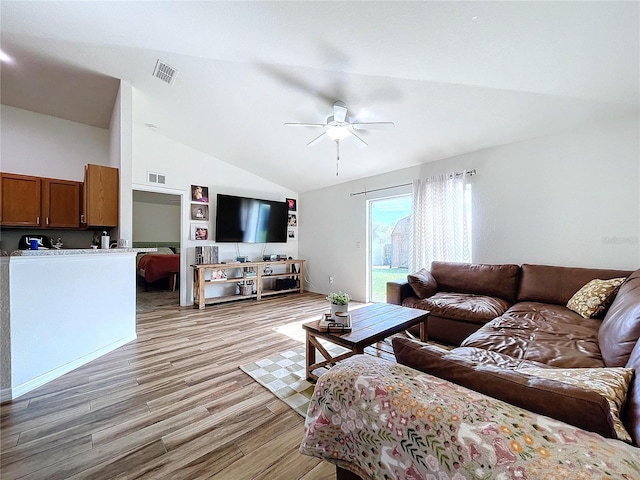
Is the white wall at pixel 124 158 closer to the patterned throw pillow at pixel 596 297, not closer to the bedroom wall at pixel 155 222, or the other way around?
the patterned throw pillow at pixel 596 297

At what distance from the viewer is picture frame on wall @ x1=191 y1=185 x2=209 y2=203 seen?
15.2 ft

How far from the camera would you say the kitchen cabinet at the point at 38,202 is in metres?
3.14

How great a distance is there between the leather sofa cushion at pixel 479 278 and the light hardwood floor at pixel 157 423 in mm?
2256

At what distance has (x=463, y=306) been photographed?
266 cm

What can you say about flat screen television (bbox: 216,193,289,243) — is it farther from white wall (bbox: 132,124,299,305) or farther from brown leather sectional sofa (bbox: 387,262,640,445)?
brown leather sectional sofa (bbox: 387,262,640,445)

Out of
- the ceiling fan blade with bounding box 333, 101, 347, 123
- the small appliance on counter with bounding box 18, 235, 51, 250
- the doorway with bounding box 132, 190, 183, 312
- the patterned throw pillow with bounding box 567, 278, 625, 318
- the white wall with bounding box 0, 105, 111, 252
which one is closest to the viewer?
the patterned throw pillow with bounding box 567, 278, 625, 318

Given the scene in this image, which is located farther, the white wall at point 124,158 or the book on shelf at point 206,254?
the book on shelf at point 206,254

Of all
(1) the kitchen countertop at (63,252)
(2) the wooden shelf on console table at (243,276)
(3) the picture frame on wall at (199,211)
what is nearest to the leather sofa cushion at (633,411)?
(1) the kitchen countertop at (63,252)

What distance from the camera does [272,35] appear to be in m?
2.09

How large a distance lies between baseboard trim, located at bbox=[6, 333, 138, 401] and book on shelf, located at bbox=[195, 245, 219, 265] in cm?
187

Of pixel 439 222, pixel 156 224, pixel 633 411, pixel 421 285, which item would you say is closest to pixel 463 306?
pixel 421 285

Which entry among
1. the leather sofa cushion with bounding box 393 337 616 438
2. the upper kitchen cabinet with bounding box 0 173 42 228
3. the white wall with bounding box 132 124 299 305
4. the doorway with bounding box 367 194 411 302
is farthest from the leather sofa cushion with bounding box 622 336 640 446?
the upper kitchen cabinet with bounding box 0 173 42 228

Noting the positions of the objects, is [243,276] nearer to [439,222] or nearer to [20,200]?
[20,200]

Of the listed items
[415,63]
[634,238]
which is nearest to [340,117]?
[415,63]
